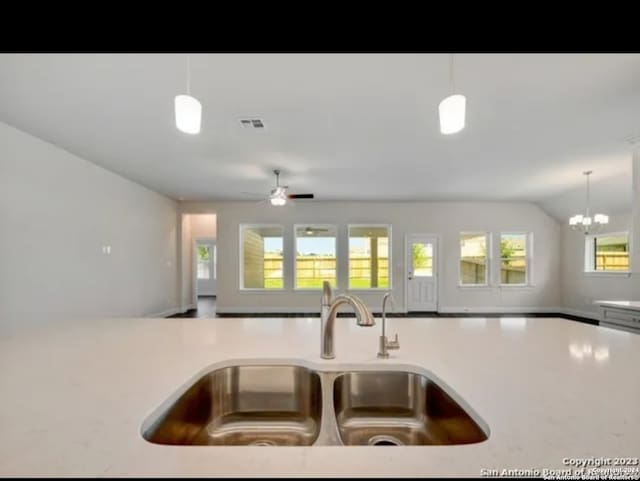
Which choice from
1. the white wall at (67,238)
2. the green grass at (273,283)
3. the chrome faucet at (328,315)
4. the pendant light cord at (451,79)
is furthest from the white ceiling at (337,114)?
the green grass at (273,283)

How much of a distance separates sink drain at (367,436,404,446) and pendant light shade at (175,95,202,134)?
1.68 m

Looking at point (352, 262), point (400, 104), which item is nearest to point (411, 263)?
point (352, 262)

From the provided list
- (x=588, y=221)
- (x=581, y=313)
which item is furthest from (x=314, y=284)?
(x=581, y=313)

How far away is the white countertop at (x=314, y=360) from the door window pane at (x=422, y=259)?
5818 mm

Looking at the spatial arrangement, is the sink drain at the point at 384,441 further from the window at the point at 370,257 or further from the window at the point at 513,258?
the window at the point at 513,258

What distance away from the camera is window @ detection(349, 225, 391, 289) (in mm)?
7445

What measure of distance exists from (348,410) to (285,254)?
6484 millimetres

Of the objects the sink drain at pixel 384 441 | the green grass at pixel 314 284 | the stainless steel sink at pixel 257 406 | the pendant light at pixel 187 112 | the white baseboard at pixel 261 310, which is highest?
the pendant light at pixel 187 112

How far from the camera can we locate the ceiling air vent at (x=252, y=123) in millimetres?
3055

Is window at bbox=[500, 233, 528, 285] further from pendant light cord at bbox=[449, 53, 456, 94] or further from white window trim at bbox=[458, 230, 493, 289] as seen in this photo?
pendant light cord at bbox=[449, 53, 456, 94]
